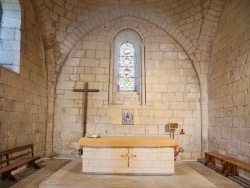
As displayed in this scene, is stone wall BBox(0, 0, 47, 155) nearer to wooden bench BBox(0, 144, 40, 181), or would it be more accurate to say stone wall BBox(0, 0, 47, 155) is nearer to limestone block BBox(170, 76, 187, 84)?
wooden bench BBox(0, 144, 40, 181)

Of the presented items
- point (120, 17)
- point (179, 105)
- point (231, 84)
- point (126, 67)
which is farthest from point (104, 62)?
point (231, 84)

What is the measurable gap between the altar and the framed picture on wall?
108 inches

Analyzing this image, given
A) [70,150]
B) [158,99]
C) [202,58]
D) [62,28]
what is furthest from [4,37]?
[202,58]

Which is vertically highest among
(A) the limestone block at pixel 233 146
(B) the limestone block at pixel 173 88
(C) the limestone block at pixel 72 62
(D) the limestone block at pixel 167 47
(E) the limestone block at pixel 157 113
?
(D) the limestone block at pixel 167 47

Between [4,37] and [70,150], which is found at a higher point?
[4,37]

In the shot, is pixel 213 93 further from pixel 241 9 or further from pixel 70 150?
pixel 70 150

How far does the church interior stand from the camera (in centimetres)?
718

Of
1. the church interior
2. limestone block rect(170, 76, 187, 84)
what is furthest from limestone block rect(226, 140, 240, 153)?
limestone block rect(170, 76, 187, 84)

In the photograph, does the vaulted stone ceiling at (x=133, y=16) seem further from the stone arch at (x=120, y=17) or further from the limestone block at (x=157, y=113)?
the limestone block at (x=157, y=113)

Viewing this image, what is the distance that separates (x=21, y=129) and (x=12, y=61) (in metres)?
1.61

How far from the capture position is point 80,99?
786 cm

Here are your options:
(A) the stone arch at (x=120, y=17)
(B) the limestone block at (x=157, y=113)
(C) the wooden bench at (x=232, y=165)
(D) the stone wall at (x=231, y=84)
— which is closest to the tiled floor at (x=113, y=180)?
(C) the wooden bench at (x=232, y=165)

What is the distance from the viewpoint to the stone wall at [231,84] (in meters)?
5.43

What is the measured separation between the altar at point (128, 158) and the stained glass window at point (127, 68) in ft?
11.5
